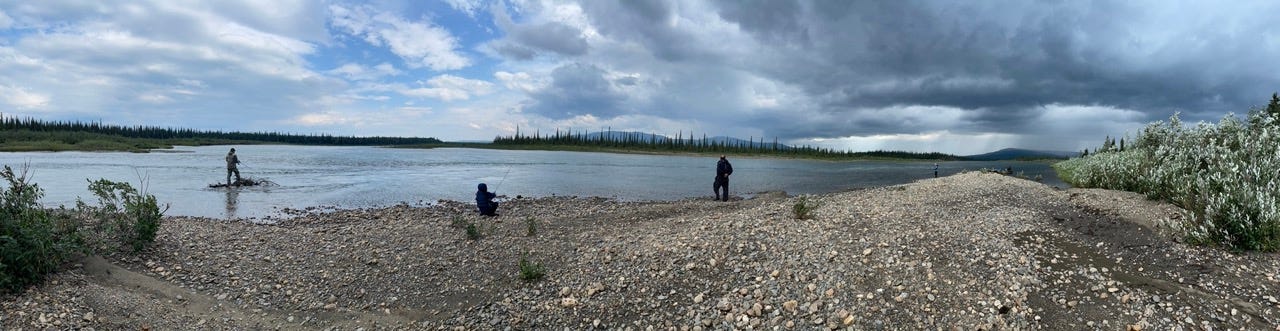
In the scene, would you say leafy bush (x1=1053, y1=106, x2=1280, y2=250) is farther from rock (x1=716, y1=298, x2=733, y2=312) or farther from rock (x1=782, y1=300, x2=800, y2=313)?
rock (x1=716, y1=298, x2=733, y2=312)

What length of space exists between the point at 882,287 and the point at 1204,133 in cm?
1954

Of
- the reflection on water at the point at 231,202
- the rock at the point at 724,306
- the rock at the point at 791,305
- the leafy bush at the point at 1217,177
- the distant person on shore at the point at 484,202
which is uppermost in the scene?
the leafy bush at the point at 1217,177

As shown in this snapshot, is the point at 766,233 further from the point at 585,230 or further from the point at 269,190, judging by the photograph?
the point at 269,190

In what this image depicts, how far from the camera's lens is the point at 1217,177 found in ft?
39.8

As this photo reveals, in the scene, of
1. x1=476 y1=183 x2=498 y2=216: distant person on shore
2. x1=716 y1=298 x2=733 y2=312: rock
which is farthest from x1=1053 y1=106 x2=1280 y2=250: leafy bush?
x1=476 y1=183 x2=498 y2=216: distant person on shore

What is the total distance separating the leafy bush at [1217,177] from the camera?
32.3 feet

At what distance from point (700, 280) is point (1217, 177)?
471 inches

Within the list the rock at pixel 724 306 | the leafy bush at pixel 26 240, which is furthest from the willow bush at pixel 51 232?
the rock at pixel 724 306

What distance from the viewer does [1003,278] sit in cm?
866

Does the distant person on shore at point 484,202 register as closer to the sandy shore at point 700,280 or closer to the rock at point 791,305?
the sandy shore at point 700,280

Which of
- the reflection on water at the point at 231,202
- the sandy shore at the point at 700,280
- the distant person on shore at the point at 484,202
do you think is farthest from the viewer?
the reflection on water at the point at 231,202

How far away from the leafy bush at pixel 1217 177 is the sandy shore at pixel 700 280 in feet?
1.79

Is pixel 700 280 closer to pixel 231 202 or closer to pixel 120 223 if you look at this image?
pixel 120 223

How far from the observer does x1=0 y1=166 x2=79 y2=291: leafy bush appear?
8.02 metres
